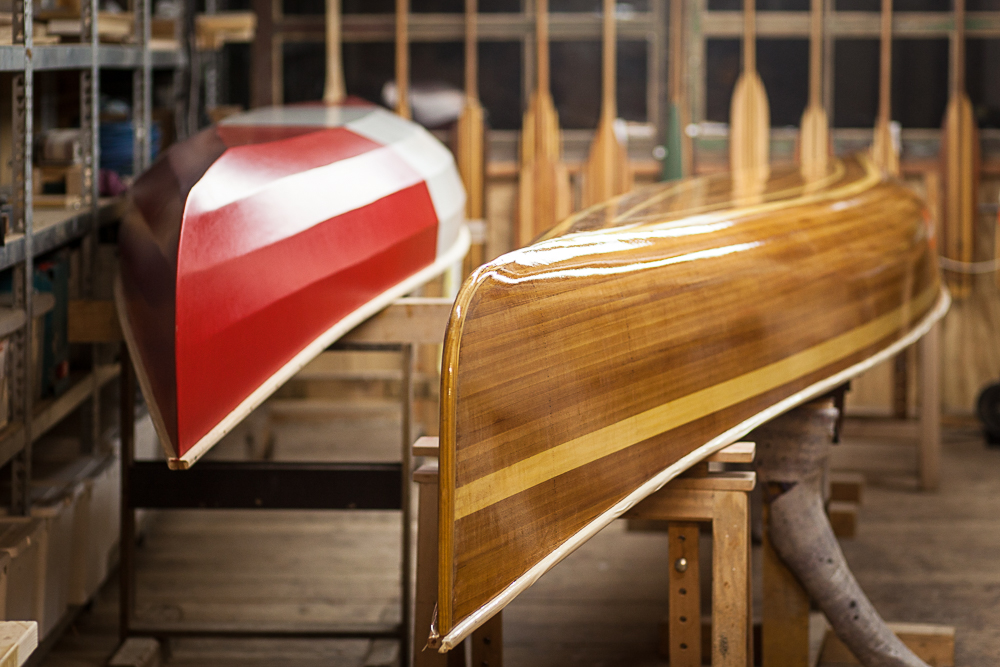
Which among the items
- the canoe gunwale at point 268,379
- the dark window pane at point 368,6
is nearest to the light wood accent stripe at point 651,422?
the canoe gunwale at point 268,379

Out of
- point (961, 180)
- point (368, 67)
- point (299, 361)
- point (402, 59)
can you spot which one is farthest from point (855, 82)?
point (299, 361)

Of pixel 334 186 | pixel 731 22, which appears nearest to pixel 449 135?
pixel 731 22

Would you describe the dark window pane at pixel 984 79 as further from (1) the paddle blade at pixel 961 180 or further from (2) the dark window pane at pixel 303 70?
(2) the dark window pane at pixel 303 70

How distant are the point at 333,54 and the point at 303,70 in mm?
207

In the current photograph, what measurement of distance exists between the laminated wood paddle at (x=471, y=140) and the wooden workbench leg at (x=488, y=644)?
266cm

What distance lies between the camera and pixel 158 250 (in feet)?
6.86

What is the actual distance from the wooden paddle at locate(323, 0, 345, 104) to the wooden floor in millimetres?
1759

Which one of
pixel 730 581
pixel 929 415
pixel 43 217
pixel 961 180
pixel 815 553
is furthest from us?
pixel 961 180

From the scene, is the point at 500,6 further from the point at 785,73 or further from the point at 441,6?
the point at 785,73

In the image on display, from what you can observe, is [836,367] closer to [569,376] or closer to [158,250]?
[569,376]

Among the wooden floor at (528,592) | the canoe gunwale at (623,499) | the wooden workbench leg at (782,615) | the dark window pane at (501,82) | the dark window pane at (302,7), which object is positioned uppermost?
the dark window pane at (302,7)

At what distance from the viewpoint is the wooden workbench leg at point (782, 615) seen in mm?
2062

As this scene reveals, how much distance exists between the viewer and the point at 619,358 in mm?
1664

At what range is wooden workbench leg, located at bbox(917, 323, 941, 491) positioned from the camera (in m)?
3.55
